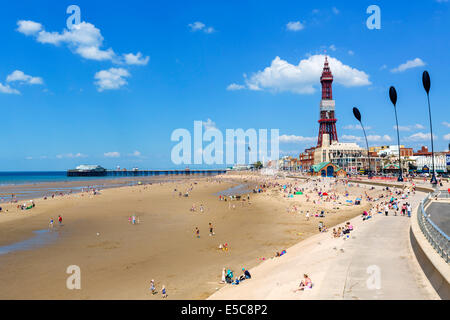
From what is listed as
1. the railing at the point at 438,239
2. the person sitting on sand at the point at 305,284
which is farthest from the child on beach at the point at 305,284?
the railing at the point at 438,239

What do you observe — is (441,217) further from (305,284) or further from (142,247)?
(142,247)

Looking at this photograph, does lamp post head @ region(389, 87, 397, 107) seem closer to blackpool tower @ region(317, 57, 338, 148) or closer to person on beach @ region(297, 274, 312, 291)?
person on beach @ region(297, 274, 312, 291)

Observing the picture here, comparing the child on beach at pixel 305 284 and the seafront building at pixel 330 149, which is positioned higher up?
the seafront building at pixel 330 149

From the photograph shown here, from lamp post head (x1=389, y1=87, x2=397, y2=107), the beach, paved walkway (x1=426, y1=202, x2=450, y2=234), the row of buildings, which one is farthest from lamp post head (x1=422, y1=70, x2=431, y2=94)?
the row of buildings

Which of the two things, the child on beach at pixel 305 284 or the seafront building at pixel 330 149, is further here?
the seafront building at pixel 330 149

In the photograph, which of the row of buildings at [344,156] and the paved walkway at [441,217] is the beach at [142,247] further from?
the row of buildings at [344,156]

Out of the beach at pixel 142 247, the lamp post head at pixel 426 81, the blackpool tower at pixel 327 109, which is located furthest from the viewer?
the blackpool tower at pixel 327 109
